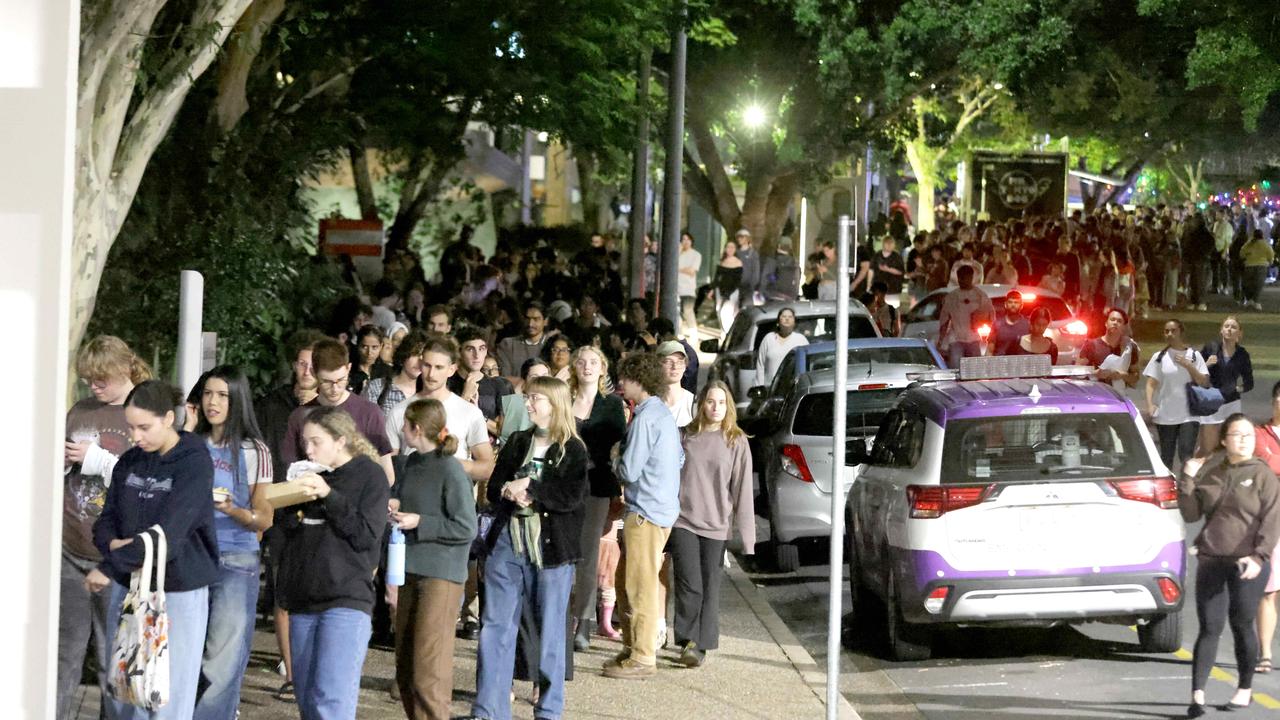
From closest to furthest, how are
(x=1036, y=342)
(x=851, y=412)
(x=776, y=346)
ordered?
(x=851, y=412)
(x=776, y=346)
(x=1036, y=342)

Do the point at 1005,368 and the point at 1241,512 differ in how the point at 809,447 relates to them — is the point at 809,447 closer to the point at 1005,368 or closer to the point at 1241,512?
the point at 1005,368

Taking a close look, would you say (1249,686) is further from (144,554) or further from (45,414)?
(45,414)

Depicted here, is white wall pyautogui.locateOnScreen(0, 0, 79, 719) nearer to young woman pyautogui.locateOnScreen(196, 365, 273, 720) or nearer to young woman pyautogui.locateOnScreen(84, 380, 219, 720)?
young woman pyautogui.locateOnScreen(84, 380, 219, 720)

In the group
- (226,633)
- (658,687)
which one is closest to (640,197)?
(658,687)

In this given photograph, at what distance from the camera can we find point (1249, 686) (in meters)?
10.4

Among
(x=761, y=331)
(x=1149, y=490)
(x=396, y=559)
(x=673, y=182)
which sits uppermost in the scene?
(x=673, y=182)

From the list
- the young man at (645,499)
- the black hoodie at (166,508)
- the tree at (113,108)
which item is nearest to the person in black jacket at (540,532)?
the young man at (645,499)

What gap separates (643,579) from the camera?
10.9 m

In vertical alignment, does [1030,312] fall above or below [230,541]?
above

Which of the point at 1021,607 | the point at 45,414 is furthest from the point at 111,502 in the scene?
the point at 1021,607

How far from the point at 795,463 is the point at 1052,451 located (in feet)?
11.2

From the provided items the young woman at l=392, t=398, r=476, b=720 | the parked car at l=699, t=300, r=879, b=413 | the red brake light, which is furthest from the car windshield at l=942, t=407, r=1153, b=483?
the parked car at l=699, t=300, r=879, b=413

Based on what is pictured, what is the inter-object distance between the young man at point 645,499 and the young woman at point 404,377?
117 centimetres

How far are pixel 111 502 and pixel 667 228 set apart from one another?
1809cm
